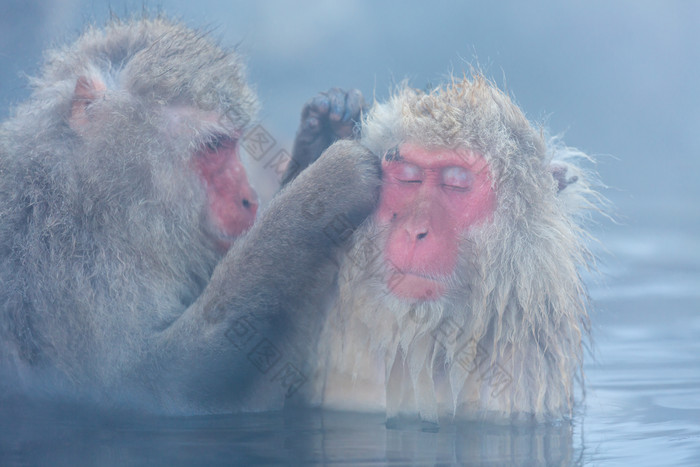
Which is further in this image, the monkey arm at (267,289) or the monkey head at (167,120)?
the monkey head at (167,120)

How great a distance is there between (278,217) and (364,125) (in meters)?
0.57

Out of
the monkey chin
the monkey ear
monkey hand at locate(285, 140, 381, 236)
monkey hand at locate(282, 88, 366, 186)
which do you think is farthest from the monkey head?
the monkey chin

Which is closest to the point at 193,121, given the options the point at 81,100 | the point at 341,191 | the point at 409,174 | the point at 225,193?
the point at 225,193

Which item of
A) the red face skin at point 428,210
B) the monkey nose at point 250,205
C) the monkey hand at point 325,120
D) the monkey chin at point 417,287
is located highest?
the monkey hand at point 325,120

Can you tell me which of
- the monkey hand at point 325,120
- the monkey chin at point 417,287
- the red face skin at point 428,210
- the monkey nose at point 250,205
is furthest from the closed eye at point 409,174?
the monkey nose at point 250,205

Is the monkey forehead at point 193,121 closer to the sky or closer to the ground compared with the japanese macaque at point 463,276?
closer to the sky

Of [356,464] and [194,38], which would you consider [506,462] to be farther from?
[194,38]

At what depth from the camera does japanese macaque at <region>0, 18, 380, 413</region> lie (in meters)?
3.04

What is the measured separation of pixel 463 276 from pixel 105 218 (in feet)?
4.54

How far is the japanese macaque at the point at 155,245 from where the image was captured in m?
3.04

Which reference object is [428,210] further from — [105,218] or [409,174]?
[105,218]

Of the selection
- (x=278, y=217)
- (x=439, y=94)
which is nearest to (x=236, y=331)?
(x=278, y=217)

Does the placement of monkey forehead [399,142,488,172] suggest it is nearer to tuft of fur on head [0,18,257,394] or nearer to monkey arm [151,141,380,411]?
monkey arm [151,141,380,411]

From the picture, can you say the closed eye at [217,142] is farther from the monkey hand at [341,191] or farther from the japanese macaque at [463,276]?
the japanese macaque at [463,276]
